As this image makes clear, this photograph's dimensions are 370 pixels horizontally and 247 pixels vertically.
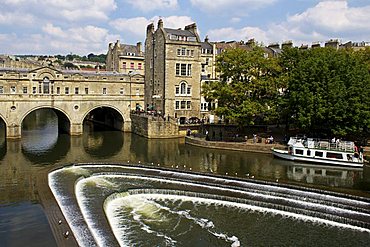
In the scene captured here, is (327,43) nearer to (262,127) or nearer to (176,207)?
(262,127)

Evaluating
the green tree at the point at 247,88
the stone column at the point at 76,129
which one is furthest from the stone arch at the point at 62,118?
the green tree at the point at 247,88

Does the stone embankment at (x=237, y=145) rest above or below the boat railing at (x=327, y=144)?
below

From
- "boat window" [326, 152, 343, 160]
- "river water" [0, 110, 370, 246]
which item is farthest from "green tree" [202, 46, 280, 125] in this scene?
"boat window" [326, 152, 343, 160]

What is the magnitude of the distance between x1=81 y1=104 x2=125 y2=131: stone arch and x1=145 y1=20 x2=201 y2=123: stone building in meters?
5.76

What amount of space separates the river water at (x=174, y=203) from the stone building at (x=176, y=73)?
18563 millimetres

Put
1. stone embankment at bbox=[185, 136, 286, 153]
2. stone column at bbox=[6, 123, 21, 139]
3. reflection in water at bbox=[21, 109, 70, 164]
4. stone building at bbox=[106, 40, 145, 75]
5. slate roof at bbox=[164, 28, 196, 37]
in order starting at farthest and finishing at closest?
1. stone building at bbox=[106, 40, 145, 75]
2. slate roof at bbox=[164, 28, 196, 37]
3. stone column at bbox=[6, 123, 21, 139]
4. stone embankment at bbox=[185, 136, 286, 153]
5. reflection in water at bbox=[21, 109, 70, 164]

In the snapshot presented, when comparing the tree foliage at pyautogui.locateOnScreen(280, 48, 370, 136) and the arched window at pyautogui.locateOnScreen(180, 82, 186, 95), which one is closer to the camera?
the tree foliage at pyautogui.locateOnScreen(280, 48, 370, 136)

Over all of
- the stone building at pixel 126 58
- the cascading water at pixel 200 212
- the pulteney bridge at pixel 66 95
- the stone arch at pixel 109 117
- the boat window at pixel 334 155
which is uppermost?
the stone building at pixel 126 58

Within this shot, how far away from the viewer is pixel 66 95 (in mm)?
59375

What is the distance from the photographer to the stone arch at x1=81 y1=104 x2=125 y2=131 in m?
64.1

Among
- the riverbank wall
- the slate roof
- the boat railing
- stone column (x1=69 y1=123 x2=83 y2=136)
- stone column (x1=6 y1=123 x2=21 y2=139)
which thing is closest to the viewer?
the boat railing

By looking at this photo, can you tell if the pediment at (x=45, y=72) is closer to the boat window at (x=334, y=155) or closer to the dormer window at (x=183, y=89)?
the dormer window at (x=183, y=89)

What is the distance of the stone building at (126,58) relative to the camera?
87.1 metres

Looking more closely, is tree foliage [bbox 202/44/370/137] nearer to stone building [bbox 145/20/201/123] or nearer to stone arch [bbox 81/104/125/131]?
stone building [bbox 145/20/201/123]
